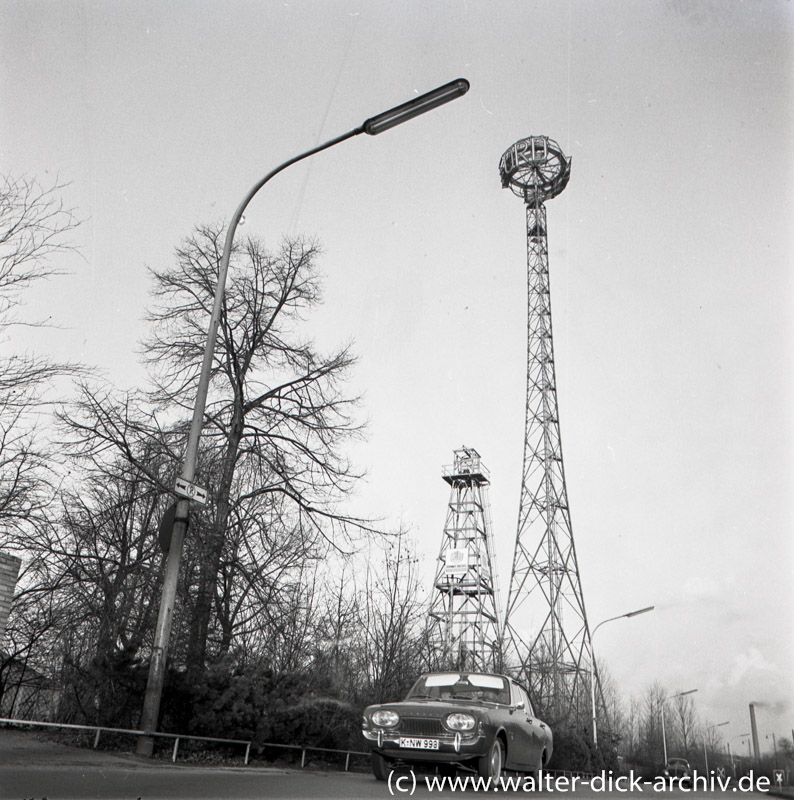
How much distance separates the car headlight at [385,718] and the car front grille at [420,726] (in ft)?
0.31

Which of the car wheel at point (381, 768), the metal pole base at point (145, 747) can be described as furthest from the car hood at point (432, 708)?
the metal pole base at point (145, 747)

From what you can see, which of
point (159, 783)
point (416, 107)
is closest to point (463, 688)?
point (159, 783)

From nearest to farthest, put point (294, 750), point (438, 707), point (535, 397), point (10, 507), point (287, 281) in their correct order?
point (438, 707), point (294, 750), point (10, 507), point (287, 281), point (535, 397)

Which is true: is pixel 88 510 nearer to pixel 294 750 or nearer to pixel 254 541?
pixel 254 541

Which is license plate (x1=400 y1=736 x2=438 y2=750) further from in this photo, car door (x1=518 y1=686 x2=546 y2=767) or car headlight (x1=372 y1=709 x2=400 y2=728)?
car door (x1=518 y1=686 x2=546 y2=767)

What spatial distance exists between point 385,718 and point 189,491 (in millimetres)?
3972

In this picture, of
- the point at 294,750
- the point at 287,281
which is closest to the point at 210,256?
the point at 287,281

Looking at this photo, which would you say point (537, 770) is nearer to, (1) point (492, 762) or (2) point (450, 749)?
(1) point (492, 762)

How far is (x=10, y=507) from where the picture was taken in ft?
48.1

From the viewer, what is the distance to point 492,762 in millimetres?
8844

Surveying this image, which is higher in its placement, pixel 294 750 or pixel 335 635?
pixel 335 635

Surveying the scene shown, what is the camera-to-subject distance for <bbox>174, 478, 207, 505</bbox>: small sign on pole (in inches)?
407

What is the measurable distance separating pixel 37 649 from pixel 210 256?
1032 cm

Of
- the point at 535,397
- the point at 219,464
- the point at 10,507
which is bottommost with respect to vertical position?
the point at 10,507
